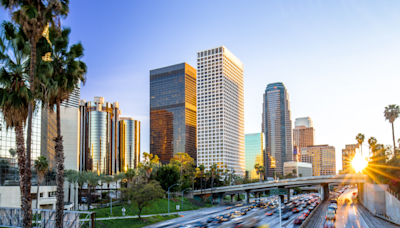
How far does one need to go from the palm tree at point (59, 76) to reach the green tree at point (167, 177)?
3410 inches

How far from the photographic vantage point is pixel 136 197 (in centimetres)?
7150

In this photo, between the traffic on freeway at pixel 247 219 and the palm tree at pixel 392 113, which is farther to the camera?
the palm tree at pixel 392 113

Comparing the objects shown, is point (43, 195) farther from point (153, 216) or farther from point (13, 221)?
→ point (13, 221)

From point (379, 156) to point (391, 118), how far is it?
43.3 feet

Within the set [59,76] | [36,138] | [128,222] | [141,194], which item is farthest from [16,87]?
[36,138]

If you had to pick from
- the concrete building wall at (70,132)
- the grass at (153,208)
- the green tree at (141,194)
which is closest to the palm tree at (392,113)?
the grass at (153,208)

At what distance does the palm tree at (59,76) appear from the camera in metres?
23.0

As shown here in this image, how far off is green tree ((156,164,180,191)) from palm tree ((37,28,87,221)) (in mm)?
86608

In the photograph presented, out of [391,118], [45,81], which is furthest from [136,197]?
[391,118]

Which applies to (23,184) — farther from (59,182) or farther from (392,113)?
(392,113)

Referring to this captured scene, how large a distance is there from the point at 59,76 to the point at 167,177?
89550 millimetres

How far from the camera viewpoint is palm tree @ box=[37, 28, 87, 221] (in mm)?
23000

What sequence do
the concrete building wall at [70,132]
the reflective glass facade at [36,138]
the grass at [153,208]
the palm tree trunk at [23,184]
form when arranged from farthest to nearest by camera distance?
the concrete building wall at [70,132] < the grass at [153,208] < the reflective glass facade at [36,138] < the palm tree trunk at [23,184]

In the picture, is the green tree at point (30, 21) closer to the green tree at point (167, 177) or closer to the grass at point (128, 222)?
the grass at point (128, 222)
